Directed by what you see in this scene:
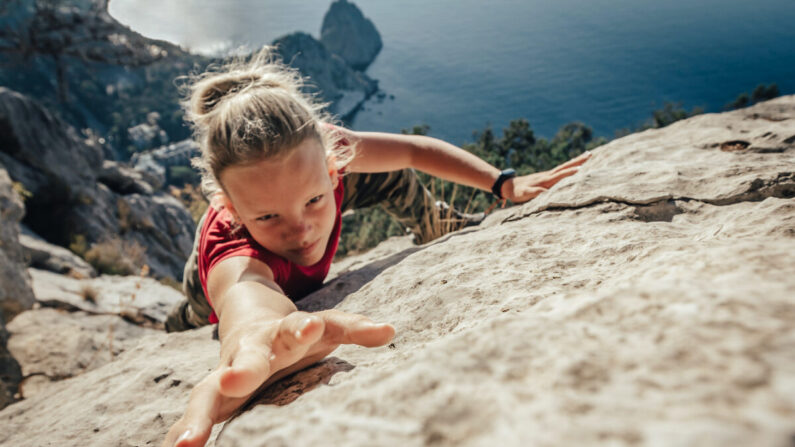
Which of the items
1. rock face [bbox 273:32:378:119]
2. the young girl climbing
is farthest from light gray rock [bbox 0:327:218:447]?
rock face [bbox 273:32:378:119]

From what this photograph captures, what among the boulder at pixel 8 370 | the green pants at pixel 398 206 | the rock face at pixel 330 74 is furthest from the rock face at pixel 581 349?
the rock face at pixel 330 74

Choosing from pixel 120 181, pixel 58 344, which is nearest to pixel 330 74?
pixel 120 181

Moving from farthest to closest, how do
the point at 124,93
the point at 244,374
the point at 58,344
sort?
the point at 124,93 < the point at 58,344 < the point at 244,374

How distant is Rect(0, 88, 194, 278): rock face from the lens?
8203mm

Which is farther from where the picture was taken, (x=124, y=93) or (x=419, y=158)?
(x=124, y=93)

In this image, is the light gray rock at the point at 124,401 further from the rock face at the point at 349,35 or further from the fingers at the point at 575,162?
the rock face at the point at 349,35

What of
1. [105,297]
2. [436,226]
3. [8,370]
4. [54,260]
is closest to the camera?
[8,370]

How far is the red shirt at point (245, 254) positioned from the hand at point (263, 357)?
2.44 ft

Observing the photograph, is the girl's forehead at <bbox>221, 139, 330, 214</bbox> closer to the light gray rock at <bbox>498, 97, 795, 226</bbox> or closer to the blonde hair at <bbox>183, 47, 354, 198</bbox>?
the blonde hair at <bbox>183, 47, 354, 198</bbox>

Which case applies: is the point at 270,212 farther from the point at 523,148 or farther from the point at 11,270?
the point at 523,148

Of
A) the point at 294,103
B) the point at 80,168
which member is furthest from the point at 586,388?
the point at 80,168

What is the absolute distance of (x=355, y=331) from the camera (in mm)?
951

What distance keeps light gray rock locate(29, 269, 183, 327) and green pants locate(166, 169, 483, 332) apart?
1.42 metres

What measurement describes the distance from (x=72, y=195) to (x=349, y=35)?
318 ft
